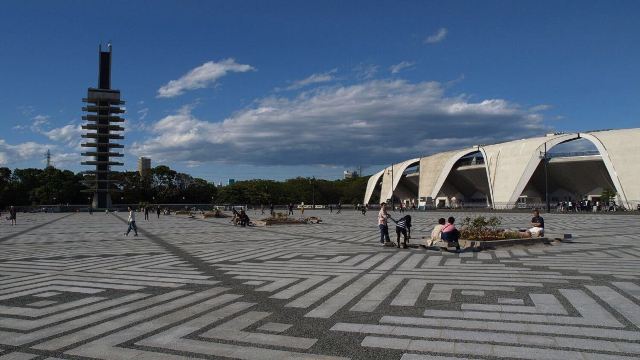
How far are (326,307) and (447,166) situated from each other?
7384cm

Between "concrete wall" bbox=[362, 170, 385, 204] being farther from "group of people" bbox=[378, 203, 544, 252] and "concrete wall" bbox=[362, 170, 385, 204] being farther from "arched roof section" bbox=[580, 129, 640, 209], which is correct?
"group of people" bbox=[378, 203, 544, 252]

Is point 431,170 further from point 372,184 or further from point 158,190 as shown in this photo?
point 158,190

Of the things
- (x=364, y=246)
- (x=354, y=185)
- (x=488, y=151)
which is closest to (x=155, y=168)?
(x=354, y=185)

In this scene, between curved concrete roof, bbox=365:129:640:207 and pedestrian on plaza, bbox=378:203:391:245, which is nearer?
pedestrian on plaza, bbox=378:203:391:245

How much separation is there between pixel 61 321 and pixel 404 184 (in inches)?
3772

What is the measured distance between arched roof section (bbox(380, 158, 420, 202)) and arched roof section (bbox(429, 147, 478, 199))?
36.0ft

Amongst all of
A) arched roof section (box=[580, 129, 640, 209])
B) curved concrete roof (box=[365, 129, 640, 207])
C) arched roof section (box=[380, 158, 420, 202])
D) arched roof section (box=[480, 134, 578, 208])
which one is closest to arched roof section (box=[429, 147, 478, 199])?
curved concrete roof (box=[365, 129, 640, 207])

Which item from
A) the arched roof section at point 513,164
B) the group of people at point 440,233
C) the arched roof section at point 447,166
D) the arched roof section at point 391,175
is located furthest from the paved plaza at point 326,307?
the arched roof section at point 391,175

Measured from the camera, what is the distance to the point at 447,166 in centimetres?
7819

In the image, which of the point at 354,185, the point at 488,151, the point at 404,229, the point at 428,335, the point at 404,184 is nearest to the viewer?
the point at 428,335

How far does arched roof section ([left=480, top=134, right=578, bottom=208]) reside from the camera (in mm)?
63906

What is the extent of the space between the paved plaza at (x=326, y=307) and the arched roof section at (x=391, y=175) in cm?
7967

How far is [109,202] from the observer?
89.8 metres

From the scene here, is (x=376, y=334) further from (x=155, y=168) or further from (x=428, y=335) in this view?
(x=155, y=168)
